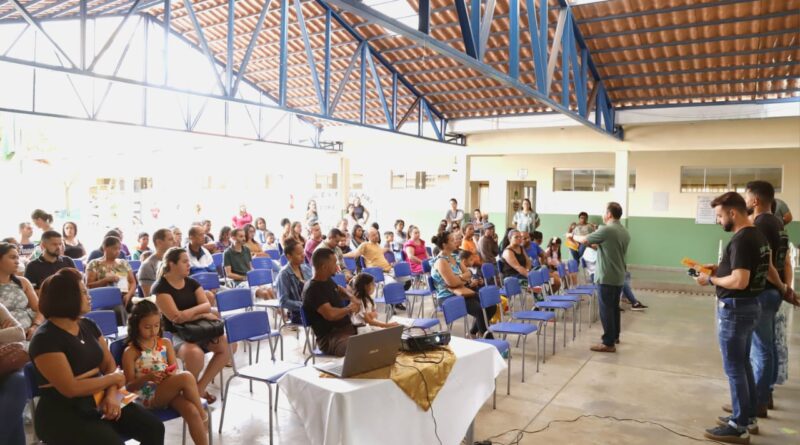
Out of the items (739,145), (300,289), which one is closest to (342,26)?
(300,289)

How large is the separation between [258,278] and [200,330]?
2.60 m

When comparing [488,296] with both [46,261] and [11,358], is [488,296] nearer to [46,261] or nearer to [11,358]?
[11,358]

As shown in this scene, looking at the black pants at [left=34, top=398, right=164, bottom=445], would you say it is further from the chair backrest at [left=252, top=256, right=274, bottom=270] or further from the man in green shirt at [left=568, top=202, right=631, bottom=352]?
the chair backrest at [left=252, top=256, right=274, bottom=270]

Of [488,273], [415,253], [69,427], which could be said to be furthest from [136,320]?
[415,253]

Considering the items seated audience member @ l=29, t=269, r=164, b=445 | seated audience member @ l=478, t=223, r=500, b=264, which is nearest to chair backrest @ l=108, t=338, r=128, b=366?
seated audience member @ l=29, t=269, r=164, b=445

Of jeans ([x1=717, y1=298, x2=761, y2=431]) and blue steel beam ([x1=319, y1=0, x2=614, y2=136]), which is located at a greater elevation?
blue steel beam ([x1=319, y1=0, x2=614, y2=136])

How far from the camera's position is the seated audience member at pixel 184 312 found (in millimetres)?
4043

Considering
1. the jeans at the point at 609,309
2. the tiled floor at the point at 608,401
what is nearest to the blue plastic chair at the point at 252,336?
the tiled floor at the point at 608,401

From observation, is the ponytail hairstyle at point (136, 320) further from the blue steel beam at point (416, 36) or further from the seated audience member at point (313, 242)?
the seated audience member at point (313, 242)

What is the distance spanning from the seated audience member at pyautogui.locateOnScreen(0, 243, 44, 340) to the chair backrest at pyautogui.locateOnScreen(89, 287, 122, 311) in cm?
79

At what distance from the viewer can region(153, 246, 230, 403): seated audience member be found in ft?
13.3

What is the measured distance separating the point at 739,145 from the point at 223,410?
11423 millimetres

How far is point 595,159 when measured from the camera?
14133mm

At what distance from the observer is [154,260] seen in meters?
5.43
